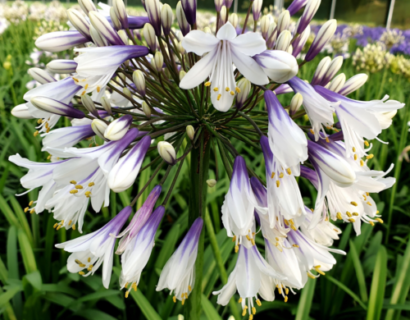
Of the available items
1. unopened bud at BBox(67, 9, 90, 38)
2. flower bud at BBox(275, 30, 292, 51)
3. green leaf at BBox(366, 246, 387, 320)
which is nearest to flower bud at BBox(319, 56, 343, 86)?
flower bud at BBox(275, 30, 292, 51)

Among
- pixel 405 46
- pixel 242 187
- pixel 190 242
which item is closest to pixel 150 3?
pixel 242 187

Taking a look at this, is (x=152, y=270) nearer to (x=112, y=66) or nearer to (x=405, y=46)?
(x=112, y=66)

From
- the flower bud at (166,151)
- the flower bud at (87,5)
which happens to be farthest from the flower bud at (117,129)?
the flower bud at (87,5)

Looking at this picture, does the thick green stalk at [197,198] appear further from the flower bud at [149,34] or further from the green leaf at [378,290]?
the green leaf at [378,290]

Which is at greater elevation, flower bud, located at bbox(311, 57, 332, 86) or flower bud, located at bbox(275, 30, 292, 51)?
flower bud, located at bbox(275, 30, 292, 51)

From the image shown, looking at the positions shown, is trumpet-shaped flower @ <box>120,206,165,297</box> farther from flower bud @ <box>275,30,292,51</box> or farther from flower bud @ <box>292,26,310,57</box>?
flower bud @ <box>292,26,310,57</box>
